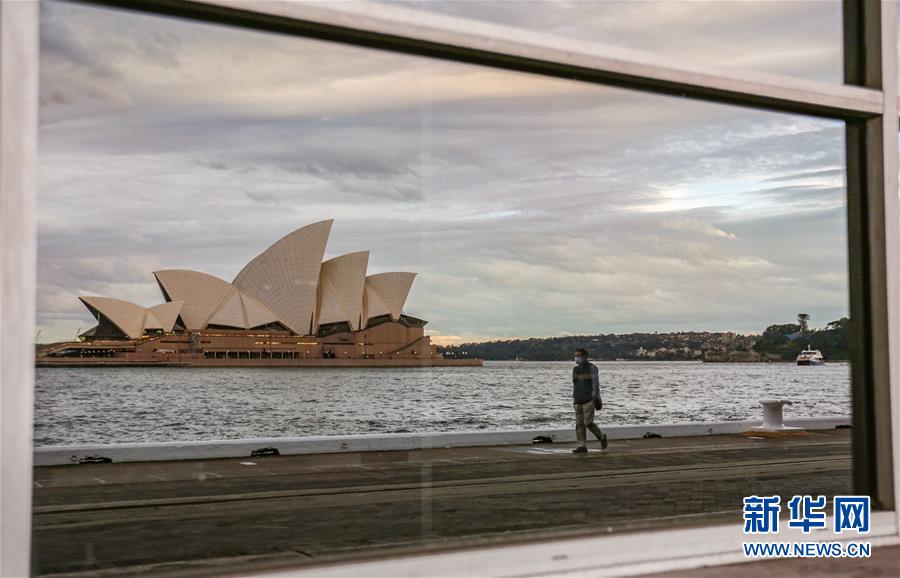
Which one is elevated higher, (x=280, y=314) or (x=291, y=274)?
(x=291, y=274)

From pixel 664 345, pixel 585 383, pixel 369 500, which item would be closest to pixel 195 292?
pixel 664 345

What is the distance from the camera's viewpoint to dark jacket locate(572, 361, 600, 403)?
10164 millimetres

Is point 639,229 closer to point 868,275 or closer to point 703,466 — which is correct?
point 703,466

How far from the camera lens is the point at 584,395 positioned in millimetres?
10211

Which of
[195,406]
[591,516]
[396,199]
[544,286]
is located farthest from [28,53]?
[396,199]

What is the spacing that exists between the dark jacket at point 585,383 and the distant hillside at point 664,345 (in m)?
13.8

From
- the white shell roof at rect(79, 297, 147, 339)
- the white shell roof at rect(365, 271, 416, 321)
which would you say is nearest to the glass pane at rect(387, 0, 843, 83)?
the white shell roof at rect(365, 271, 416, 321)

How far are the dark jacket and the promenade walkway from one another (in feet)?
2.00

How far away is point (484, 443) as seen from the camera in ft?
37.8

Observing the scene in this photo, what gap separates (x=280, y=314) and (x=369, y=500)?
39469 mm

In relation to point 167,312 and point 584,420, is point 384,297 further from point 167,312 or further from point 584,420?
point 584,420

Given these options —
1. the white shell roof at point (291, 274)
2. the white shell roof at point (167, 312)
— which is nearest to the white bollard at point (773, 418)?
the white shell roof at point (291, 274)

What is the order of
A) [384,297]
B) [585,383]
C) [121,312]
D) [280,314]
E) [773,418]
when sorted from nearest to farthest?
[585,383] < [773,418] < [121,312] < [280,314] < [384,297]

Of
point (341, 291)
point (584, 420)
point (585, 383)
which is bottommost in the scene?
point (584, 420)
